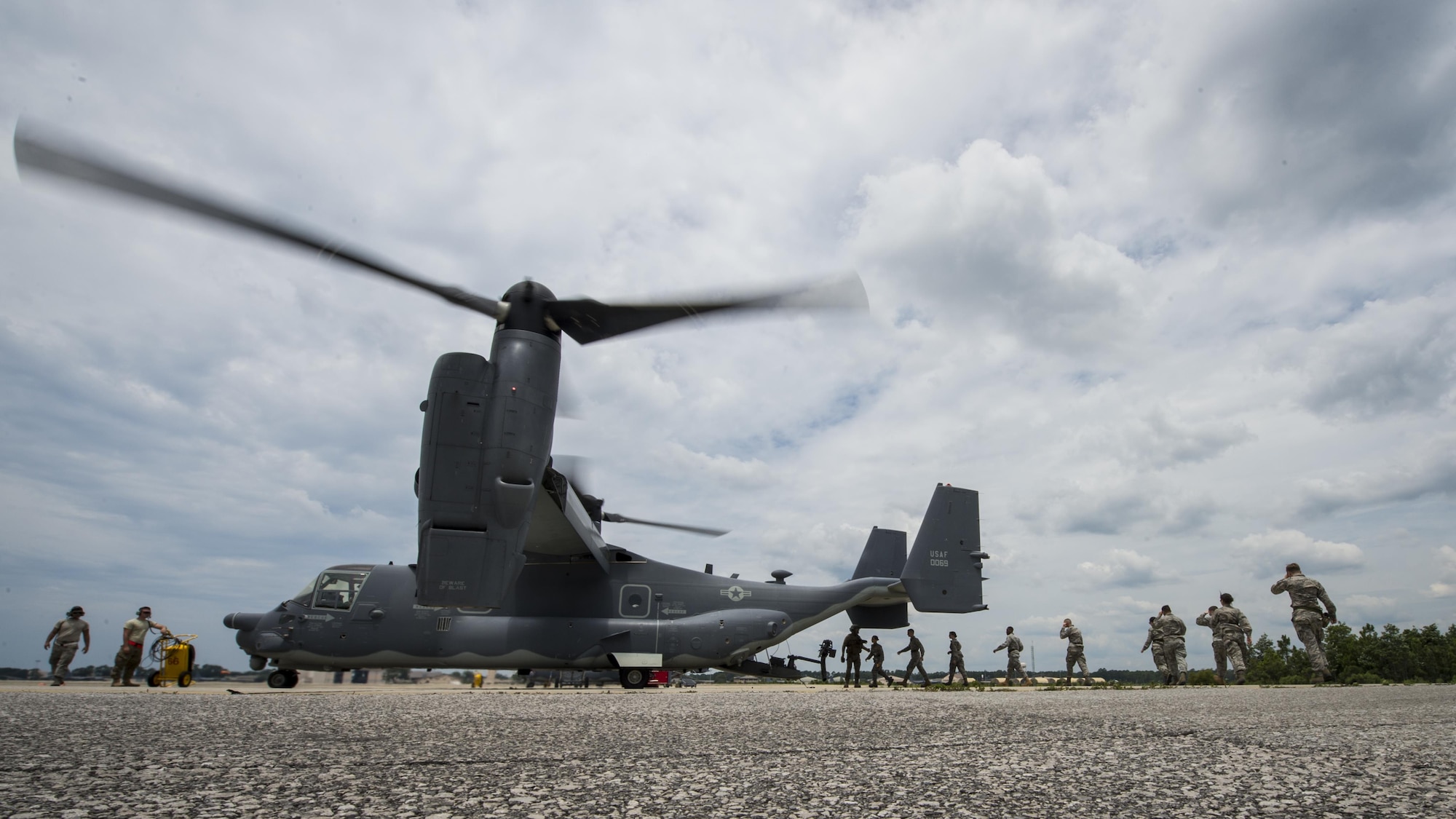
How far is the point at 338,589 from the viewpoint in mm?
12102

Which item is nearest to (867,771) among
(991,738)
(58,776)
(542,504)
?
(991,738)

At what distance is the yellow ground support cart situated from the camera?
1088 centimetres

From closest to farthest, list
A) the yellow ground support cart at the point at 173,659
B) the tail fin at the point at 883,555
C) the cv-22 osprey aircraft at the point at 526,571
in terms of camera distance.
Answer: the cv-22 osprey aircraft at the point at 526,571
the yellow ground support cart at the point at 173,659
the tail fin at the point at 883,555

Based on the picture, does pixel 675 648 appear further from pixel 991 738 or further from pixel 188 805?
pixel 188 805

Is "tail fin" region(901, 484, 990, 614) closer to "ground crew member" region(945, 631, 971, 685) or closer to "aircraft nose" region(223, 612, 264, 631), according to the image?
"ground crew member" region(945, 631, 971, 685)

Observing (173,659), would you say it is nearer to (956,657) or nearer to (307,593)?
(307,593)

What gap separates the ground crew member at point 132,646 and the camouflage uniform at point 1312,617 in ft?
62.3

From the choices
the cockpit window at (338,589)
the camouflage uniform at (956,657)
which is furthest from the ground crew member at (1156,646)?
the cockpit window at (338,589)

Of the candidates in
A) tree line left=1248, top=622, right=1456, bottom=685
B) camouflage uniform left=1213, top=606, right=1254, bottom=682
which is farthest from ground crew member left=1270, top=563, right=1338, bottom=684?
tree line left=1248, top=622, right=1456, bottom=685

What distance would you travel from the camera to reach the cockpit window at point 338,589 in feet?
39.3

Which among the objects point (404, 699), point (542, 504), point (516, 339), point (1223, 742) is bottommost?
point (404, 699)

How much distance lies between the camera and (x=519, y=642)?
12.4m

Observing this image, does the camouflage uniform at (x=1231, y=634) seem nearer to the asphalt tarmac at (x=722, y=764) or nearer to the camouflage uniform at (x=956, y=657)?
the camouflage uniform at (x=956, y=657)

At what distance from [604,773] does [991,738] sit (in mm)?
2075
